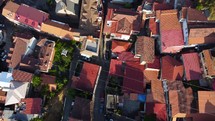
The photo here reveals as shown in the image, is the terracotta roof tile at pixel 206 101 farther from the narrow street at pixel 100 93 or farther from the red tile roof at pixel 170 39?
the narrow street at pixel 100 93

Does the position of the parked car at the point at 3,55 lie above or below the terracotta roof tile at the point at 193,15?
below

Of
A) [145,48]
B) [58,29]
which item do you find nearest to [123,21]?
[145,48]

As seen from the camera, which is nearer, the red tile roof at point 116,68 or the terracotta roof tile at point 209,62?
the terracotta roof tile at point 209,62

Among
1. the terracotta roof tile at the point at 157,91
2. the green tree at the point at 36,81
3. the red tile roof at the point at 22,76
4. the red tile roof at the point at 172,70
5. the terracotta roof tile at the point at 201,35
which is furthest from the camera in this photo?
the green tree at the point at 36,81

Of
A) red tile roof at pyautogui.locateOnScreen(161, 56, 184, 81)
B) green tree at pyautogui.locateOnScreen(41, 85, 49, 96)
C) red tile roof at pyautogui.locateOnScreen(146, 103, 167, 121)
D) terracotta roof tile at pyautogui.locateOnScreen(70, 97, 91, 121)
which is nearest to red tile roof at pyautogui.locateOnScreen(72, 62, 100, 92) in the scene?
terracotta roof tile at pyautogui.locateOnScreen(70, 97, 91, 121)

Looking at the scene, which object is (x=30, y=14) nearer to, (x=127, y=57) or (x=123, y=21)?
(x=123, y=21)

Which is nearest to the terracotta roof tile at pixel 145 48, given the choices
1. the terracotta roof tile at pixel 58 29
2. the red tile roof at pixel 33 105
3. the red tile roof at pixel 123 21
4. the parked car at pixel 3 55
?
the red tile roof at pixel 123 21

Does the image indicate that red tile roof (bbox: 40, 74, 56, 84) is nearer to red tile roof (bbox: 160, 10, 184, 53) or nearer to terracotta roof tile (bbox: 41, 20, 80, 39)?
terracotta roof tile (bbox: 41, 20, 80, 39)
